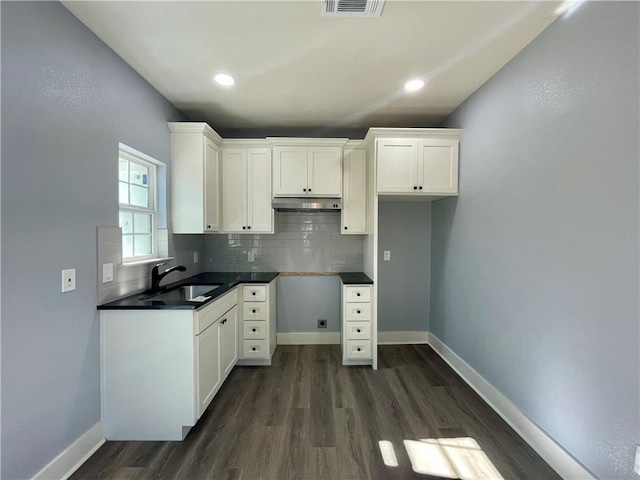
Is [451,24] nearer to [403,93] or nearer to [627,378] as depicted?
[403,93]

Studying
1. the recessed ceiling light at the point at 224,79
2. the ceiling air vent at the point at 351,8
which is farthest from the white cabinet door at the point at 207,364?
the ceiling air vent at the point at 351,8

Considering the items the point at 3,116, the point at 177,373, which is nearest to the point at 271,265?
the point at 177,373

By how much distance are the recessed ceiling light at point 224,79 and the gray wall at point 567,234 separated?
2137mm

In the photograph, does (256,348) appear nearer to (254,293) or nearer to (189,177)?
(254,293)

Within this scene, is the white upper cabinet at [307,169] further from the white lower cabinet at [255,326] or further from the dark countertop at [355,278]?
the white lower cabinet at [255,326]

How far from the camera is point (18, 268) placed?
127 cm

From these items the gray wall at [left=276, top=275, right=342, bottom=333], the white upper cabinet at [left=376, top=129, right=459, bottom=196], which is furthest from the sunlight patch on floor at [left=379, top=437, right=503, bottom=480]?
the white upper cabinet at [left=376, top=129, right=459, bottom=196]

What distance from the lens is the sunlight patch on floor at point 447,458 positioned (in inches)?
61.1

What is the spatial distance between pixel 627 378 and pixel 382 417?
1.43 m

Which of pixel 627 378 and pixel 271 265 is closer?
pixel 627 378

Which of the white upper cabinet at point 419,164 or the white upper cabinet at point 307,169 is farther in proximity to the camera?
the white upper cabinet at point 307,169

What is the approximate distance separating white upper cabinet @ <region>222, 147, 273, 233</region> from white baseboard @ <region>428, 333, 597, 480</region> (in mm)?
2469

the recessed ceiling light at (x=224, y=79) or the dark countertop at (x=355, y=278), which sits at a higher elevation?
the recessed ceiling light at (x=224, y=79)

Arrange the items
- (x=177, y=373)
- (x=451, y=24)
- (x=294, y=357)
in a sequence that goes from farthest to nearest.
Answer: (x=294, y=357) → (x=177, y=373) → (x=451, y=24)
